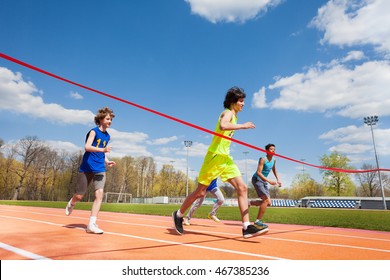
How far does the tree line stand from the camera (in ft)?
201

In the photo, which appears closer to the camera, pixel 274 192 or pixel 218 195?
pixel 218 195

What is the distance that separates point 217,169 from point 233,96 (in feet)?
4.39

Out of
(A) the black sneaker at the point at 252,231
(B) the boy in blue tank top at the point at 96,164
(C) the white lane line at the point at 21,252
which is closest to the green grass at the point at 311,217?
(A) the black sneaker at the point at 252,231

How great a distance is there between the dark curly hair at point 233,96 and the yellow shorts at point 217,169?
0.98 meters

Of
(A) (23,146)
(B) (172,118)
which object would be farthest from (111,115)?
Result: (A) (23,146)

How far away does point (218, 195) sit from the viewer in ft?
29.5

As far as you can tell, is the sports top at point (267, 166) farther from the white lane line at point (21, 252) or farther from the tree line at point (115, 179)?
the tree line at point (115, 179)

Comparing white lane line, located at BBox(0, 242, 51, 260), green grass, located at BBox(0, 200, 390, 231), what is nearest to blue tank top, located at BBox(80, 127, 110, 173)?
white lane line, located at BBox(0, 242, 51, 260)

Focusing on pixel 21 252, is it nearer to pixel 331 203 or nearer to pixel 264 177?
pixel 264 177
